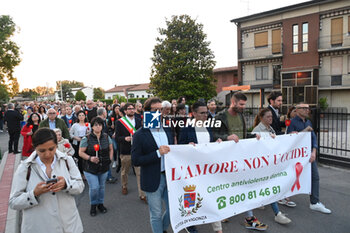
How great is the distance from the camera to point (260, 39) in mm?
27734

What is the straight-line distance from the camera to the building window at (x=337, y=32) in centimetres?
2325

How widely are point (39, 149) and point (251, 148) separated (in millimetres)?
2902

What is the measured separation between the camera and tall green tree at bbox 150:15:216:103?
81.9 feet

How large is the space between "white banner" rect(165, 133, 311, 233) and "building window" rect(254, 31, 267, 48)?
85.8 feet

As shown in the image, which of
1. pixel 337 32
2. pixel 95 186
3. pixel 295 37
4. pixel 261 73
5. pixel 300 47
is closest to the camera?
pixel 95 186

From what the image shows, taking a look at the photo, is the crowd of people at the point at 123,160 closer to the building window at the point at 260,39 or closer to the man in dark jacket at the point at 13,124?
the man in dark jacket at the point at 13,124

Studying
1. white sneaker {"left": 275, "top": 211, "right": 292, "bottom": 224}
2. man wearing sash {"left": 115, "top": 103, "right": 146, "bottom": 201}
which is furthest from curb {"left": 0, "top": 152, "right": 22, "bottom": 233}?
white sneaker {"left": 275, "top": 211, "right": 292, "bottom": 224}

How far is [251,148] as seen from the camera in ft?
12.2

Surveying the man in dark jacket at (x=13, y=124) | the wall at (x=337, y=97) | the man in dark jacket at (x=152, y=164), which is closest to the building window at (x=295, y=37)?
the wall at (x=337, y=97)

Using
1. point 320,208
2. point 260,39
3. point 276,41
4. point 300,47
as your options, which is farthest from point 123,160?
point 260,39

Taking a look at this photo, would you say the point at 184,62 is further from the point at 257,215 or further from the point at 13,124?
the point at 257,215

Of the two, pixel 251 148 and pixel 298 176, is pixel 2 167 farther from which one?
pixel 298 176

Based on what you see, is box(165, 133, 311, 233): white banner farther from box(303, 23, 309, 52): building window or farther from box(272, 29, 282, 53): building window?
box(272, 29, 282, 53): building window

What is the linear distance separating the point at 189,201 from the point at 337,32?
27623mm
